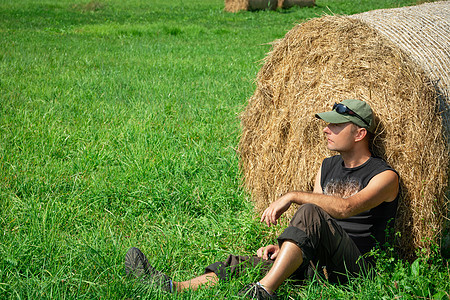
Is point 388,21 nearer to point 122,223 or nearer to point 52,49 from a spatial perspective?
point 122,223

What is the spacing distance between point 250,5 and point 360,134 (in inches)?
955

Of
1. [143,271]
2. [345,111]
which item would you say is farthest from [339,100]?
[143,271]

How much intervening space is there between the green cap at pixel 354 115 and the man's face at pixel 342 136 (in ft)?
0.19

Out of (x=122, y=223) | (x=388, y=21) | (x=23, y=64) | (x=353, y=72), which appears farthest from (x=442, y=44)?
(x=23, y=64)

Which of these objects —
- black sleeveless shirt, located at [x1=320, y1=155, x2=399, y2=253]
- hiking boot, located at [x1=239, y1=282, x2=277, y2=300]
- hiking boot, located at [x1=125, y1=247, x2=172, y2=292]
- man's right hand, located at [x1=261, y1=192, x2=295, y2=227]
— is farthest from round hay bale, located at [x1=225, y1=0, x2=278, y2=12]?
hiking boot, located at [x1=239, y1=282, x2=277, y2=300]

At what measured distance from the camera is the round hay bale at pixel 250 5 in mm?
26500

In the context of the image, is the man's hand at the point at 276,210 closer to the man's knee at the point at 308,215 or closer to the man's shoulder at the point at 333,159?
the man's knee at the point at 308,215

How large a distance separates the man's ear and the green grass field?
907mm

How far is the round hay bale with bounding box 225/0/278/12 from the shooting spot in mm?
26500

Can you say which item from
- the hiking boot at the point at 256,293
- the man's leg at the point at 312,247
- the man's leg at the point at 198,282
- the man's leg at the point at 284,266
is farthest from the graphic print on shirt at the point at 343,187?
the man's leg at the point at 198,282

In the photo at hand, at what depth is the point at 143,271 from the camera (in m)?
3.32

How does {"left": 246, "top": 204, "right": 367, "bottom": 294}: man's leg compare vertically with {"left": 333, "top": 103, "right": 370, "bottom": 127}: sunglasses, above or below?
below

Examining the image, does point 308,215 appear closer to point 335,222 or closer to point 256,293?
point 335,222

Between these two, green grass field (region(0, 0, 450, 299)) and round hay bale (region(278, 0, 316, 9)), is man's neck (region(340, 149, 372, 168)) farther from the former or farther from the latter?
round hay bale (region(278, 0, 316, 9))
